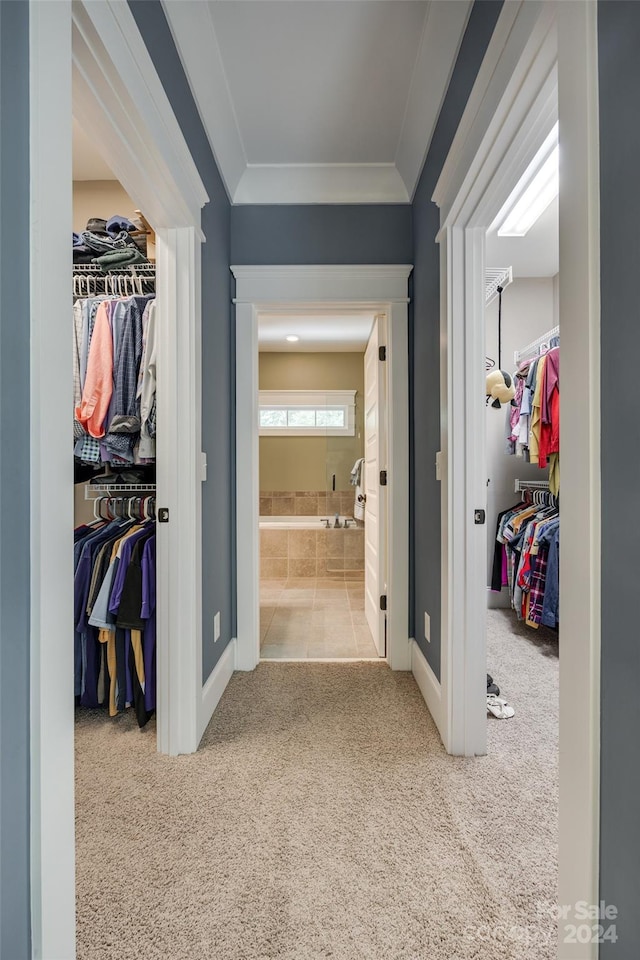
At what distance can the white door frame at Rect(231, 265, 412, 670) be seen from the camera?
8.50 feet

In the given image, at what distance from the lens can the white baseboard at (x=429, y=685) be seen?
1.93 meters

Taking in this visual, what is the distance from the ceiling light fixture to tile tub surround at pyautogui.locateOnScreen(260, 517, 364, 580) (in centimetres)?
317

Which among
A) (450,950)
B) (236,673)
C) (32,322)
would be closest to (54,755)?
(32,322)

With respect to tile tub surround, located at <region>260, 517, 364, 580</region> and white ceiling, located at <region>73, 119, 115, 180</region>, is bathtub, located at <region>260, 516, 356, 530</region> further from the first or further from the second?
white ceiling, located at <region>73, 119, 115, 180</region>

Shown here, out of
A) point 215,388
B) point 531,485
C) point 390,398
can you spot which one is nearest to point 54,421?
point 215,388

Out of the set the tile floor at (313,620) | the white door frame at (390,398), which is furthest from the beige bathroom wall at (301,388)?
the white door frame at (390,398)

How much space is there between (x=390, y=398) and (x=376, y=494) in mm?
638

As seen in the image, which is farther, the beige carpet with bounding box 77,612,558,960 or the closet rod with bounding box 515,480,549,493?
the closet rod with bounding box 515,480,549,493

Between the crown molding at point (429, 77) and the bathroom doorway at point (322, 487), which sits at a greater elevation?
the crown molding at point (429, 77)

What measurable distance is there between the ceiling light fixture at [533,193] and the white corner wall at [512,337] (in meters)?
0.84

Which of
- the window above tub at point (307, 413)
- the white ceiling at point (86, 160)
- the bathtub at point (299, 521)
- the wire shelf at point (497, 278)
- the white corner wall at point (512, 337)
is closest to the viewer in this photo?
the white ceiling at point (86, 160)

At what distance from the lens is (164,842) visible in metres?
1.38

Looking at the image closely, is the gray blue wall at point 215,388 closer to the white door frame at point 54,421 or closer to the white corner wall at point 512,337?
the white door frame at point 54,421

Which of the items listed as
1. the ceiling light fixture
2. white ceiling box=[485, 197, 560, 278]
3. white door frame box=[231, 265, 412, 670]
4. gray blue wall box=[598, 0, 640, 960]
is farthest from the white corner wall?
gray blue wall box=[598, 0, 640, 960]
